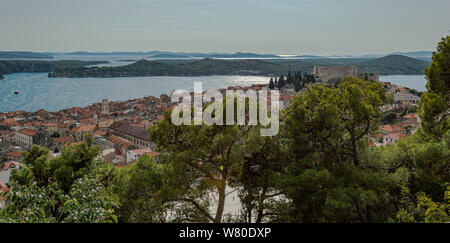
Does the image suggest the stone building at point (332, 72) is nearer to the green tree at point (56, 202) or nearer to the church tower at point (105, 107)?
the church tower at point (105, 107)

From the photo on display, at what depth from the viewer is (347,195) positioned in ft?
12.9

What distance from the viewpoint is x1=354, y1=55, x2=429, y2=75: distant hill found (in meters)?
93.6

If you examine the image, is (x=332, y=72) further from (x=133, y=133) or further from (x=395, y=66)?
(x=395, y=66)

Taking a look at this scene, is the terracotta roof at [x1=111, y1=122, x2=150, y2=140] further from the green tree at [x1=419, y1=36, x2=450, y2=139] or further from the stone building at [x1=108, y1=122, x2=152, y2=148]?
the green tree at [x1=419, y1=36, x2=450, y2=139]

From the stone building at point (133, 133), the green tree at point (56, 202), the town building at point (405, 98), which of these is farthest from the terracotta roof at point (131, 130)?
the town building at point (405, 98)

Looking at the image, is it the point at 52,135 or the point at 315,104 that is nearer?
the point at 315,104

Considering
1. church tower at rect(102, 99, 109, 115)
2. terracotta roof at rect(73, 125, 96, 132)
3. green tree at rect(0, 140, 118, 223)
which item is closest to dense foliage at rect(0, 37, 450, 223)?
green tree at rect(0, 140, 118, 223)

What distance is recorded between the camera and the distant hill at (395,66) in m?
93.6

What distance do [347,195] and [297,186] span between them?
2.14ft

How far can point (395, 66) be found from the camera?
324ft

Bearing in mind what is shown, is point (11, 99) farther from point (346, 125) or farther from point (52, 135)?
point (346, 125)

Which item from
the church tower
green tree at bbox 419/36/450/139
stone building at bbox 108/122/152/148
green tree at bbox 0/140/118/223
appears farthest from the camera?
the church tower

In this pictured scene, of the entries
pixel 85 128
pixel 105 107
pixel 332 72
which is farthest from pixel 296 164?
pixel 332 72
